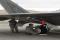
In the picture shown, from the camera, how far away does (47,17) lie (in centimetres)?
1241

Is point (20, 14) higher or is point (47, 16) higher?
point (20, 14)

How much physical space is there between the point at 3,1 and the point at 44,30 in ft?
9.33

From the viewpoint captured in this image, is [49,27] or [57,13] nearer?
[57,13]

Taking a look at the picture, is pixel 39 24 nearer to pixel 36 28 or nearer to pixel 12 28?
pixel 36 28

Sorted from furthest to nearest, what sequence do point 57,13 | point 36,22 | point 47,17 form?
point 36,22, point 47,17, point 57,13

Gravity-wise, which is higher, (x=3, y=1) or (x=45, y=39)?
(x=3, y=1)

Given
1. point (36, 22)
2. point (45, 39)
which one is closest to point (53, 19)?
point (36, 22)

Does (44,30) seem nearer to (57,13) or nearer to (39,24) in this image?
(39,24)

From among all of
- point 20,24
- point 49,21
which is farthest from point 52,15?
point 20,24

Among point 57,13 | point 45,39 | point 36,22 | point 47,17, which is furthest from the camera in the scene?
point 36,22

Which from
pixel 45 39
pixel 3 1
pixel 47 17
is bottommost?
pixel 45 39

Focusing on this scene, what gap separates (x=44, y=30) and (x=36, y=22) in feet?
2.33

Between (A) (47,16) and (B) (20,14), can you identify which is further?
(A) (47,16)

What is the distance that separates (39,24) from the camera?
13.1 metres
